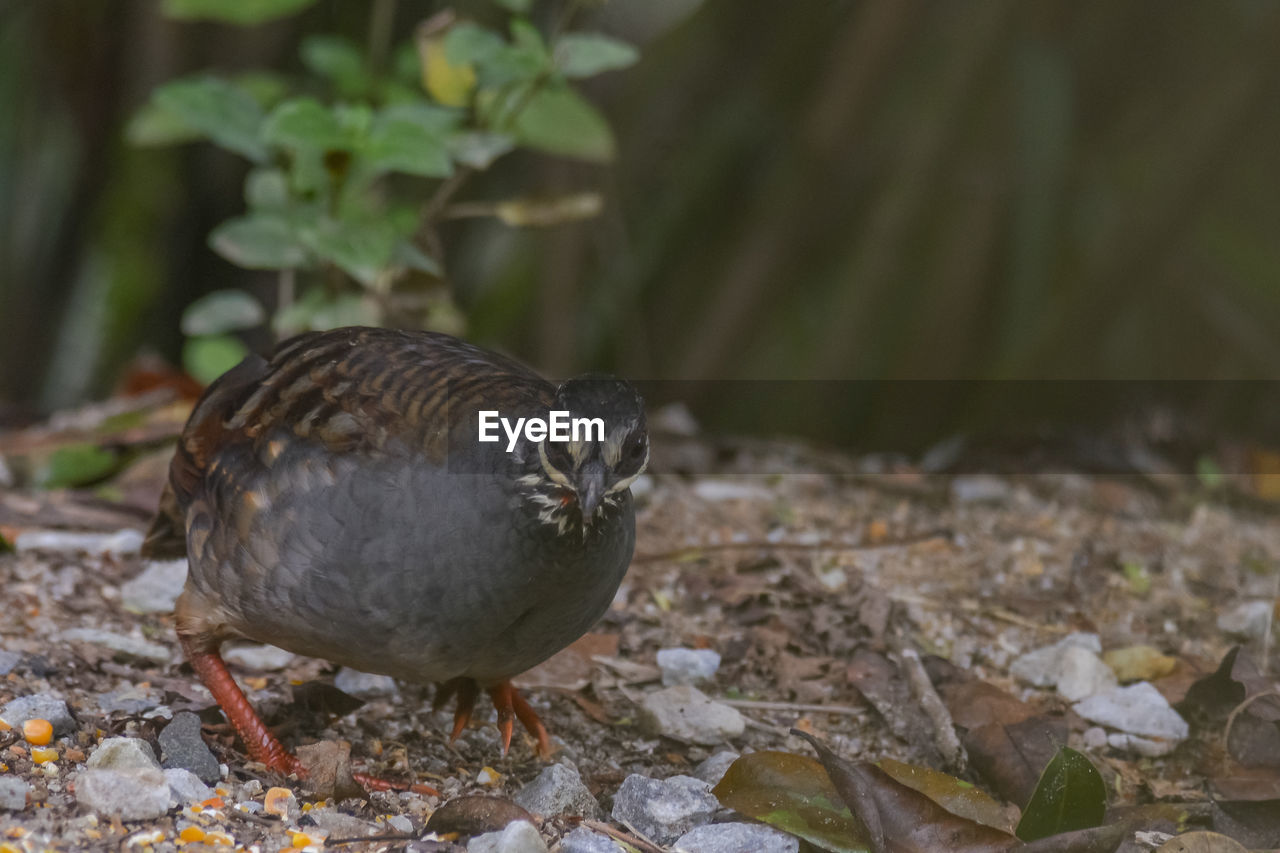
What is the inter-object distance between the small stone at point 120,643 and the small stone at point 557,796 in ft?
3.87

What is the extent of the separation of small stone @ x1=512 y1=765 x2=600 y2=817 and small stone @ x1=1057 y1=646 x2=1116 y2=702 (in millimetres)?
1397

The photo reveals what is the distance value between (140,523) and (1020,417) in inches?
159

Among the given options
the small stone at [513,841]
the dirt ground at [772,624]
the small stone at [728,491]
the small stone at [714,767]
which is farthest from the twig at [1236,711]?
the small stone at [728,491]

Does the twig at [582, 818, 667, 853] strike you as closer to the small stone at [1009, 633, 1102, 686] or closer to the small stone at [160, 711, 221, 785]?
the small stone at [160, 711, 221, 785]

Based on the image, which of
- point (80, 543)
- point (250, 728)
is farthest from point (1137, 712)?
point (80, 543)

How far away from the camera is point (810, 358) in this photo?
6.90m

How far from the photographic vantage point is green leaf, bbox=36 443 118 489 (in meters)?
4.86

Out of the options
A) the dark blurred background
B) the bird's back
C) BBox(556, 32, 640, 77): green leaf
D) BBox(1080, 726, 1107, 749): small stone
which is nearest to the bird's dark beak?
the bird's back

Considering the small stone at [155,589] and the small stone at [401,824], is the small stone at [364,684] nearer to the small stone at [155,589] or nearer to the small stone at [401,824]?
the small stone at [155,589]

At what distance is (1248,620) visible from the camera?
406 centimetres

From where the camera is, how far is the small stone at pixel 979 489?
5.18 metres

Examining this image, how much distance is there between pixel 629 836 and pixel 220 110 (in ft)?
8.25

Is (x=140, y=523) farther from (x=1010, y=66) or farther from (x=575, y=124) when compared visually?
(x=1010, y=66)

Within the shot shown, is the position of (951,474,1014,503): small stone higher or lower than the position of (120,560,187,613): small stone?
higher
